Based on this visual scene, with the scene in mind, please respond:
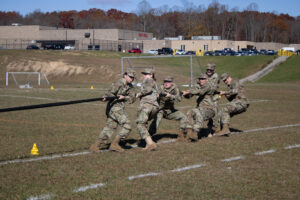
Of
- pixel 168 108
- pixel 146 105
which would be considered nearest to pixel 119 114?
pixel 146 105

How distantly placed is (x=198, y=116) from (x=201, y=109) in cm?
35

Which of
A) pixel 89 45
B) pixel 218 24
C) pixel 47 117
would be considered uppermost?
pixel 218 24

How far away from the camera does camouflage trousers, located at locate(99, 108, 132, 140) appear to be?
30.0 feet

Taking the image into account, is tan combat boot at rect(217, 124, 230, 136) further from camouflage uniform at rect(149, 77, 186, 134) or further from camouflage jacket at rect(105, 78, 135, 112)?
camouflage jacket at rect(105, 78, 135, 112)

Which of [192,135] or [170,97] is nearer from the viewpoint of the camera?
[170,97]

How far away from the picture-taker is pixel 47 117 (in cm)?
1548

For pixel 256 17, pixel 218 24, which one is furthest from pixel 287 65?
pixel 256 17

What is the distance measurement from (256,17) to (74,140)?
165 meters

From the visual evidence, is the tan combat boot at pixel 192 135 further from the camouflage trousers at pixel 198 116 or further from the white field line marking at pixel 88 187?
the white field line marking at pixel 88 187

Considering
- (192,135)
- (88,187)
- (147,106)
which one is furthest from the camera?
(192,135)

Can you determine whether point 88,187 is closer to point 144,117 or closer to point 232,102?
point 144,117

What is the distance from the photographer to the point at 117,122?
9.30 m

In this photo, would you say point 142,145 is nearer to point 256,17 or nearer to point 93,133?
point 93,133

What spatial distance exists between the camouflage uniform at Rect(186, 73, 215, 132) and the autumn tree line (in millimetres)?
142295
